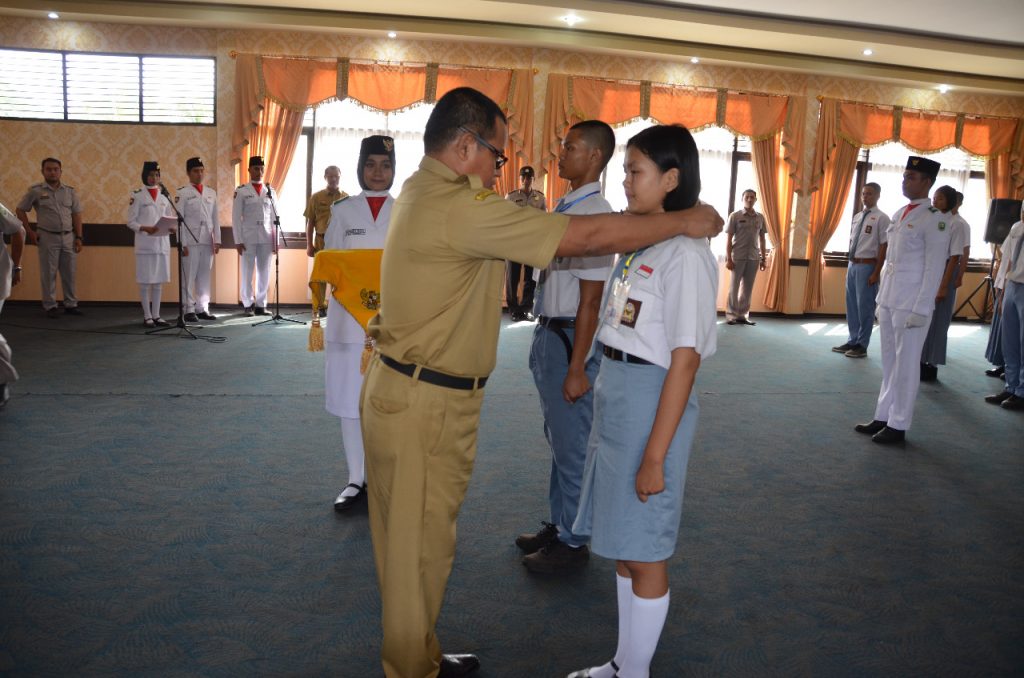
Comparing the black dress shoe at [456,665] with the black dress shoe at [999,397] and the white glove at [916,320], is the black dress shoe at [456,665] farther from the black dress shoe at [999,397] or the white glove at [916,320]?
the black dress shoe at [999,397]

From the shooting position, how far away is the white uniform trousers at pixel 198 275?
8383 mm

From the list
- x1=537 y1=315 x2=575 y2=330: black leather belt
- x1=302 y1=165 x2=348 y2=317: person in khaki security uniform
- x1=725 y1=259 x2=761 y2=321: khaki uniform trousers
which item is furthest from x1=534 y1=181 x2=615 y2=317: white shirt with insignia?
x1=725 y1=259 x2=761 y2=321: khaki uniform trousers

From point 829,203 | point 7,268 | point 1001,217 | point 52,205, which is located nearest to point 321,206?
point 52,205

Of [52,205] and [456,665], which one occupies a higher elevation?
[52,205]

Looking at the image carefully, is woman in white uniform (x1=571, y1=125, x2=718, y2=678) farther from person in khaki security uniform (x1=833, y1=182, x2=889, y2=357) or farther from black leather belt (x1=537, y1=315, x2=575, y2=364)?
person in khaki security uniform (x1=833, y1=182, x2=889, y2=357)

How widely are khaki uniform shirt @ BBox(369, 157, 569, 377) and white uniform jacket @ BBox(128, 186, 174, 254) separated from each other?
7034 mm

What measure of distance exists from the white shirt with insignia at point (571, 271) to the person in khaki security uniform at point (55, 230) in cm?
752

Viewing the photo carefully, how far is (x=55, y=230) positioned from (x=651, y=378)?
27.8 feet

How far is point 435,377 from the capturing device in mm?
1761

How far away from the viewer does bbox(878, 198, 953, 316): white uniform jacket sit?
14.3ft

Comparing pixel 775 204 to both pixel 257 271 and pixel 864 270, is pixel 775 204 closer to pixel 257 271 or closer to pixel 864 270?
pixel 864 270

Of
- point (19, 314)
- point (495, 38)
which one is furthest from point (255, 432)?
point (495, 38)

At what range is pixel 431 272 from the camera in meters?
1.70

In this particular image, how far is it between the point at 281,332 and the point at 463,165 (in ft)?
20.6
